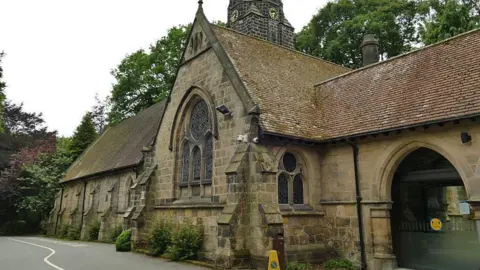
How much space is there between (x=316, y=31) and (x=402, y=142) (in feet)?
85.4

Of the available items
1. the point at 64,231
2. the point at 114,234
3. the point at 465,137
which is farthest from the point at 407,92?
the point at 64,231

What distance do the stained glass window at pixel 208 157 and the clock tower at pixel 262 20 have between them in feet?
46.4

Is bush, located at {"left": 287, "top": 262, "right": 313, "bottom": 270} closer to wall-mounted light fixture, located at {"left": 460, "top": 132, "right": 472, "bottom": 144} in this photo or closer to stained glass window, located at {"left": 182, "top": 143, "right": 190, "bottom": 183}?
wall-mounted light fixture, located at {"left": 460, "top": 132, "right": 472, "bottom": 144}

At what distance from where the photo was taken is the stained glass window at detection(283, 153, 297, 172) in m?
12.5

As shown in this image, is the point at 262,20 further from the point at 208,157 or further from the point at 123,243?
the point at 123,243

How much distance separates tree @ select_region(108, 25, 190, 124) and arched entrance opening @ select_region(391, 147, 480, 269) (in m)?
24.6

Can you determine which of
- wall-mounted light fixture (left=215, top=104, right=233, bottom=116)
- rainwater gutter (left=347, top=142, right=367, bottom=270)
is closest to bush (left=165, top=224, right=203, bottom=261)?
wall-mounted light fixture (left=215, top=104, right=233, bottom=116)

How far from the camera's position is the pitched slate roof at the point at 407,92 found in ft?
34.5

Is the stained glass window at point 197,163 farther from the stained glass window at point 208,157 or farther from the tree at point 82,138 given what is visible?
the tree at point 82,138

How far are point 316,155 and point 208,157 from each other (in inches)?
158

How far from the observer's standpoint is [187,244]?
13008mm

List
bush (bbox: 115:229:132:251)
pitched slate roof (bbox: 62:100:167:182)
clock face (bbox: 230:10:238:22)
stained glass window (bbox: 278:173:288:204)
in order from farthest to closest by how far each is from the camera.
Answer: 1. clock face (bbox: 230:10:238:22)
2. pitched slate roof (bbox: 62:100:167:182)
3. bush (bbox: 115:229:132:251)
4. stained glass window (bbox: 278:173:288:204)

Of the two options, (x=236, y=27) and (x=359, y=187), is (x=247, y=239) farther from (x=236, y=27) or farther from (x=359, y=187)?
(x=236, y=27)

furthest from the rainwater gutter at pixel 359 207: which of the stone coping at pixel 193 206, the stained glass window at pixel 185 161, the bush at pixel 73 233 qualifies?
the bush at pixel 73 233
